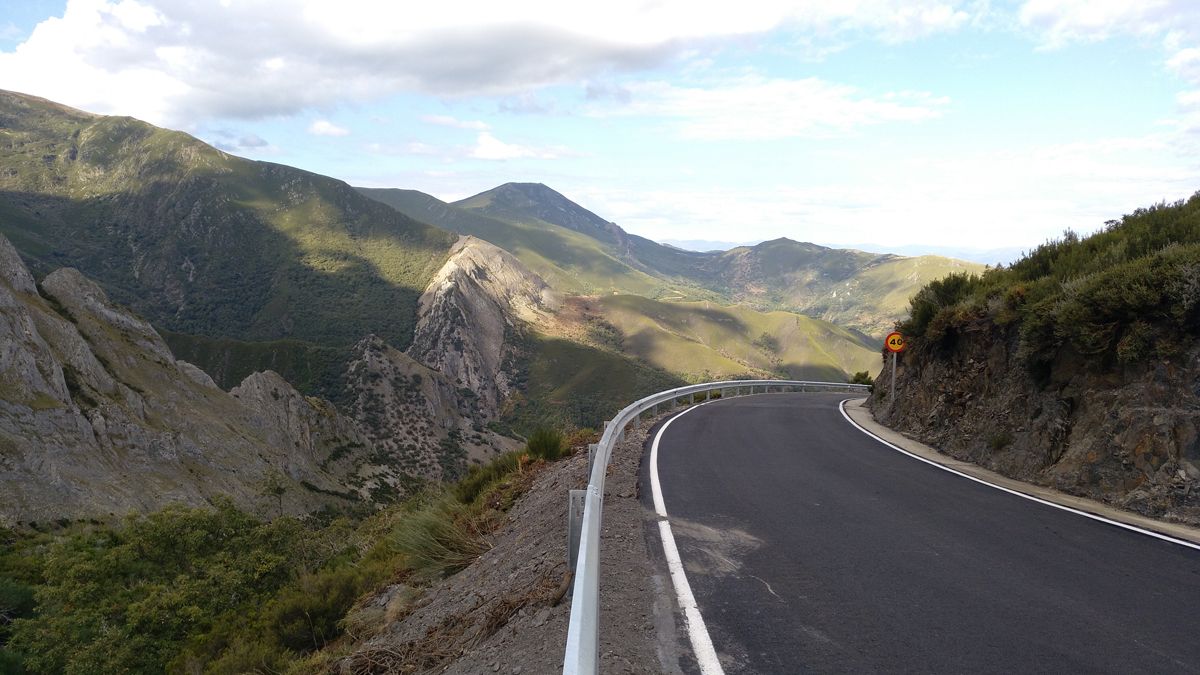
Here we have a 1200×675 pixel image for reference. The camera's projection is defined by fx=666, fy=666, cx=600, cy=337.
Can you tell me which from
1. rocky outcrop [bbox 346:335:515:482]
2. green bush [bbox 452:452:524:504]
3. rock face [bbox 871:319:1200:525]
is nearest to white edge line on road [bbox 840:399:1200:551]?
rock face [bbox 871:319:1200:525]

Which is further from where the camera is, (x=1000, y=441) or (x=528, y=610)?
(x=1000, y=441)

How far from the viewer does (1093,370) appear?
9562 mm

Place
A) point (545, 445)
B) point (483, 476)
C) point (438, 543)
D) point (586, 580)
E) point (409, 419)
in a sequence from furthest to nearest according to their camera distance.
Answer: point (409, 419) < point (545, 445) < point (483, 476) < point (438, 543) < point (586, 580)

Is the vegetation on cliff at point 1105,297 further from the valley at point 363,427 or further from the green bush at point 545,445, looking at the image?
the green bush at point 545,445

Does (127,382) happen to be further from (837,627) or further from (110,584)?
(837,627)

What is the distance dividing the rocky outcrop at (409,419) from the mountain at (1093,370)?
81.4 m

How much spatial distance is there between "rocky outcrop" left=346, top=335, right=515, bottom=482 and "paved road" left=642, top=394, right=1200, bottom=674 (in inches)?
3302

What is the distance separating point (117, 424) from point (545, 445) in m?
53.7

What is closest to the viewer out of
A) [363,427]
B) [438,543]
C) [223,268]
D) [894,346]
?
[438,543]

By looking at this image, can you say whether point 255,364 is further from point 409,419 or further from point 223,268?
point 223,268

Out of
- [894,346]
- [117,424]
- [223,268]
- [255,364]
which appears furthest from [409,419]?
[223,268]

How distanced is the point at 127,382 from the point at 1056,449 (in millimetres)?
68175

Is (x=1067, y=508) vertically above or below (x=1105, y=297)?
below

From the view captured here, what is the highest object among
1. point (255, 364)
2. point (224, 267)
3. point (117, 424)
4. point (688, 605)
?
point (688, 605)
